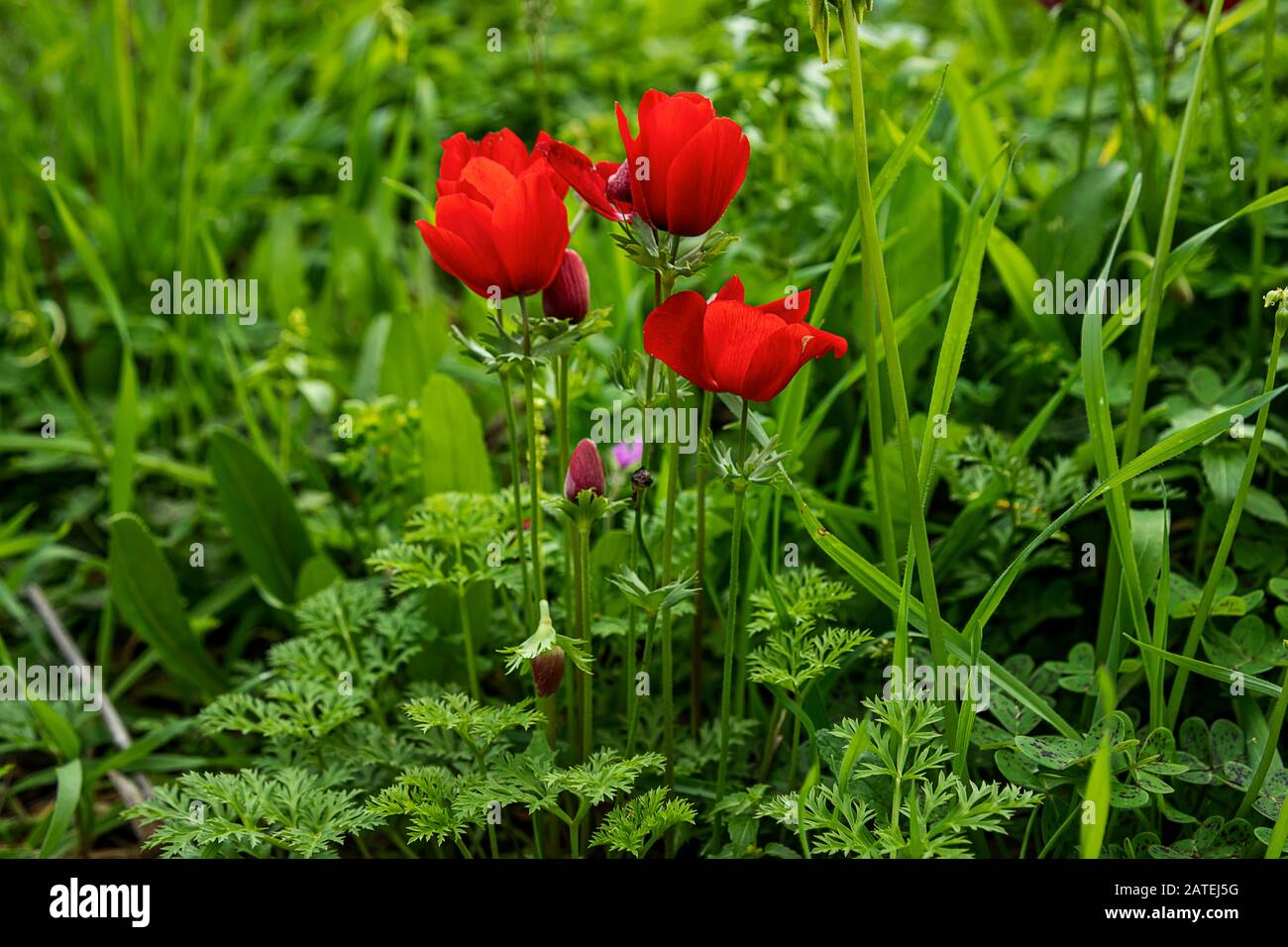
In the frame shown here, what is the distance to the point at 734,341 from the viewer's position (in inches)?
39.0

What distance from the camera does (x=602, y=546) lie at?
4.68 ft

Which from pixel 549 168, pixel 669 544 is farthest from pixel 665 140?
pixel 669 544

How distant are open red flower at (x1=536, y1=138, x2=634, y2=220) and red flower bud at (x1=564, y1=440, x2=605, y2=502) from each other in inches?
8.6

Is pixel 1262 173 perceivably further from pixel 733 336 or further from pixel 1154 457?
pixel 733 336

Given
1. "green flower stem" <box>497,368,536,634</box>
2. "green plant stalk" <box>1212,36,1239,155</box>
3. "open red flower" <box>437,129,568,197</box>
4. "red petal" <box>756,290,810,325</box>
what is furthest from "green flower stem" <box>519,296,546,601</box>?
"green plant stalk" <box>1212,36,1239,155</box>

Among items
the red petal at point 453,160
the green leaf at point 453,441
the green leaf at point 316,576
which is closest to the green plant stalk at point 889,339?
the red petal at point 453,160

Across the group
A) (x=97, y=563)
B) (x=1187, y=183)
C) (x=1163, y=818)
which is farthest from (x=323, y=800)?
(x=1187, y=183)

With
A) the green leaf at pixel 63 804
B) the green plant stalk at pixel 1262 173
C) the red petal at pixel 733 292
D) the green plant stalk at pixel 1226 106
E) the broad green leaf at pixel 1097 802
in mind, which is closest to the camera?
the broad green leaf at pixel 1097 802

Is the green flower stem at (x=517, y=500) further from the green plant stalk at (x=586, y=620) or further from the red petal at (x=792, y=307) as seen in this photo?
the red petal at (x=792, y=307)

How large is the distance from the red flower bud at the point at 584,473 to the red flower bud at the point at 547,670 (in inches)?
5.8

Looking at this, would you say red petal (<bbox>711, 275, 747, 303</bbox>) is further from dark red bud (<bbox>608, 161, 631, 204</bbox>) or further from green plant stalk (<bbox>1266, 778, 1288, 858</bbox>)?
green plant stalk (<bbox>1266, 778, 1288, 858</bbox>)

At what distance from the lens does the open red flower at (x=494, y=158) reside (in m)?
1.08

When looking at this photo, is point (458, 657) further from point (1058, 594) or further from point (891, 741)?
point (1058, 594)

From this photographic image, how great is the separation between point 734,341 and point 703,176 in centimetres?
14
